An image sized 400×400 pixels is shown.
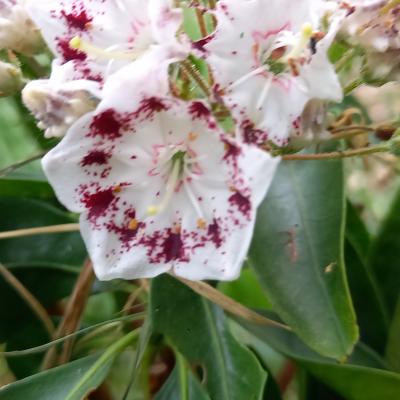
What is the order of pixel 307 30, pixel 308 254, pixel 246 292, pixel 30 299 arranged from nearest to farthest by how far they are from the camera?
pixel 307 30 < pixel 308 254 < pixel 30 299 < pixel 246 292

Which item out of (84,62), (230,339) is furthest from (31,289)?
(84,62)

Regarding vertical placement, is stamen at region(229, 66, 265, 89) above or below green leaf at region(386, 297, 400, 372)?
above

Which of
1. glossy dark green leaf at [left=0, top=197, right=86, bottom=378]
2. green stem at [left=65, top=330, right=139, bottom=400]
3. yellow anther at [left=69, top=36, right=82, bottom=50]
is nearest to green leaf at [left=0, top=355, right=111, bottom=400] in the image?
green stem at [left=65, top=330, right=139, bottom=400]

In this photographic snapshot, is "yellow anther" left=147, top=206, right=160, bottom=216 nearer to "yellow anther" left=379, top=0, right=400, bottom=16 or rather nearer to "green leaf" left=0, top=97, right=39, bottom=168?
"yellow anther" left=379, top=0, right=400, bottom=16

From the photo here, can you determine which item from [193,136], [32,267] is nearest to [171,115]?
[193,136]

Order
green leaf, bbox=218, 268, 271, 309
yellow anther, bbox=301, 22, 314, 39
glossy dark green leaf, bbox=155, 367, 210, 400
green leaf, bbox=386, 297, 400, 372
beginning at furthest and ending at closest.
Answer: green leaf, bbox=218, 268, 271, 309 < green leaf, bbox=386, 297, 400, 372 < glossy dark green leaf, bbox=155, 367, 210, 400 < yellow anther, bbox=301, 22, 314, 39

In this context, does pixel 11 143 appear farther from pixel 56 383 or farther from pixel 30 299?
pixel 56 383

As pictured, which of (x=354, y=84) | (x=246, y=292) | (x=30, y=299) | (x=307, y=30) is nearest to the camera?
(x=307, y=30)

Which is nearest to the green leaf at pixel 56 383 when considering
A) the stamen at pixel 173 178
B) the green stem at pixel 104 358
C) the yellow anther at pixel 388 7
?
the green stem at pixel 104 358
